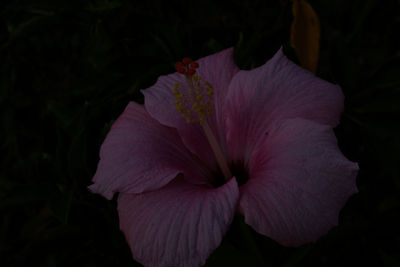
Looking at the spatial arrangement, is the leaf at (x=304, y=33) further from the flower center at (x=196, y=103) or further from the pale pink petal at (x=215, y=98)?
the flower center at (x=196, y=103)

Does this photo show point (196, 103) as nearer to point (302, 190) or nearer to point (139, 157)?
point (139, 157)

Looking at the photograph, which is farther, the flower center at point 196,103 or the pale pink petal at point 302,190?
the flower center at point 196,103

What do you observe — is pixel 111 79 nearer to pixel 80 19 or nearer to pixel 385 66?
pixel 80 19

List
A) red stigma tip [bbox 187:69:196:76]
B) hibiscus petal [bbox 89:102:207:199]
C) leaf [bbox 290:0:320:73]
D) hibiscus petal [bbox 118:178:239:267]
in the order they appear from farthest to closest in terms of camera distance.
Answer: leaf [bbox 290:0:320:73] → red stigma tip [bbox 187:69:196:76] → hibiscus petal [bbox 89:102:207:199] → hibiscus petal [bbox 118:178:239:267]

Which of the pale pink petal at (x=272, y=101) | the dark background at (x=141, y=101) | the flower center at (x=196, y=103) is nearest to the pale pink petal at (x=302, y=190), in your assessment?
the pale pink petal at (x=272, y=101)

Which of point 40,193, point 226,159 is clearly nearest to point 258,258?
point 226,159

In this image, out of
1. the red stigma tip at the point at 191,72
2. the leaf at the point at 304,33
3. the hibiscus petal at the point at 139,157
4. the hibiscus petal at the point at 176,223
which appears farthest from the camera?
the leaf at the point at 304,33

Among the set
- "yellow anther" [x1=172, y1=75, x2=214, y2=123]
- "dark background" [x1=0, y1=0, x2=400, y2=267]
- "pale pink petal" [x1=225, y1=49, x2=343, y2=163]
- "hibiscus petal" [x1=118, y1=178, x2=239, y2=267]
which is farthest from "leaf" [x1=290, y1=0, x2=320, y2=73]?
"hibiscus petal" [x1=118, y1=178, x2=239, y2=267]

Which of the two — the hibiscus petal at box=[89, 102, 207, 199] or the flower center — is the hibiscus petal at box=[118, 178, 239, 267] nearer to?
the hibiscus petal at box=[89, 102, 207, 199]
